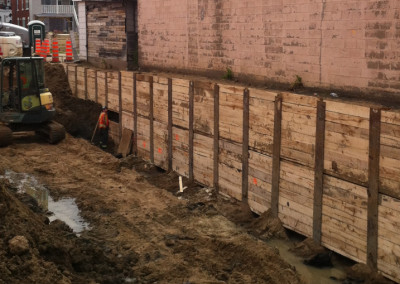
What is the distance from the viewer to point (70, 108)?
22281 millimetres

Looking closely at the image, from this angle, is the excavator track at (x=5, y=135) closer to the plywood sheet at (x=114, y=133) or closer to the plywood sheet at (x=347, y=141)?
the plywood sheet at (x=114, y=133)

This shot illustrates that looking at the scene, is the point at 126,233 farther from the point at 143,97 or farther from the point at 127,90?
the point at 127,90

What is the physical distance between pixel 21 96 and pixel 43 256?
11.1 m

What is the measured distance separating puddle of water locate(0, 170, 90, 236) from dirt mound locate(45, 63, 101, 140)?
5.81 meters

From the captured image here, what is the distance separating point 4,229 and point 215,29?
30.4ft

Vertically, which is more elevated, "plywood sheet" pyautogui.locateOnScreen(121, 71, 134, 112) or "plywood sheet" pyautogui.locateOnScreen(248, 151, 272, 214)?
"plywood sheet" pyautogui.locateOnScreen(121, 71, 134, 112)

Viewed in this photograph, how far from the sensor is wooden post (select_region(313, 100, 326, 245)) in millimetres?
10008

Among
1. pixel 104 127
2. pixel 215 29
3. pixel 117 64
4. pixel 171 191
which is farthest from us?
pixel 117 64

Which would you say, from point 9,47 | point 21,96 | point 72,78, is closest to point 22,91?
point 21,96

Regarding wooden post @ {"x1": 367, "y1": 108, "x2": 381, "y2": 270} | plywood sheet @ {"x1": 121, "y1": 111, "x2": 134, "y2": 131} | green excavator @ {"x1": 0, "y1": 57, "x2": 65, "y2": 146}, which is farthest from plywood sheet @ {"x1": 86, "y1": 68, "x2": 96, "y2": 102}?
wooden post @ {"x1": 367, "y1": 108, "x2": 381, "y2": 270}

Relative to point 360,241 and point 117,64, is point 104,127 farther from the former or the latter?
point 360,241

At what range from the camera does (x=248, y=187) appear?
12.1 meters

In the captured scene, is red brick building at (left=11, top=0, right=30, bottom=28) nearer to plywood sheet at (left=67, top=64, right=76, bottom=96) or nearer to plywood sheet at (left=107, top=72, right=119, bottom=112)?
plywood sheet at (left=67, top=64, right=76, bottom=96)

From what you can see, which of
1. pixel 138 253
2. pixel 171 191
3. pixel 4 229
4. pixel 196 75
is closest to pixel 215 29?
pixel 196 75
